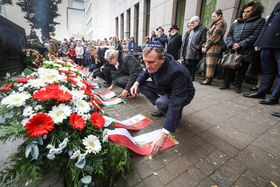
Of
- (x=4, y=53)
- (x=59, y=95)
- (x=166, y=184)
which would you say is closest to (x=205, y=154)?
(x=166, y=184)

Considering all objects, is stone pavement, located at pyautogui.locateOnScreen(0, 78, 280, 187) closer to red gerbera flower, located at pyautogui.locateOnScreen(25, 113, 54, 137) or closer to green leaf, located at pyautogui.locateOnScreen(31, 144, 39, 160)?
green leaf, located at pyautogui.locateOnScreen(31, 144, 39, 160)

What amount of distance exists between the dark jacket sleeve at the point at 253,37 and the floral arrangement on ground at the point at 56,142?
3.57 metres

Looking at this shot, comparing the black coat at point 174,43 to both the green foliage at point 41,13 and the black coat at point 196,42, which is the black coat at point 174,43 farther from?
the green foliage at point 41,13

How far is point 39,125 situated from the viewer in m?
1.03

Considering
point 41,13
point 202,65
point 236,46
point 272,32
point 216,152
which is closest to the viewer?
point 216,152

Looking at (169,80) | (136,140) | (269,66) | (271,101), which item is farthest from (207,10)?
(136,140)

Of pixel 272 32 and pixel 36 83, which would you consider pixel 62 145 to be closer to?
pixel 36 83

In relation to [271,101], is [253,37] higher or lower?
higher

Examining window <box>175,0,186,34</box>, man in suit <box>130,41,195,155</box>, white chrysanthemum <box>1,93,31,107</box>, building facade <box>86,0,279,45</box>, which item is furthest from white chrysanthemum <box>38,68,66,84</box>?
window <box>175,0,186,34</box>

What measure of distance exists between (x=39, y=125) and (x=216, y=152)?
1731mm

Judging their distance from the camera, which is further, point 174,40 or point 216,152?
point 174,40

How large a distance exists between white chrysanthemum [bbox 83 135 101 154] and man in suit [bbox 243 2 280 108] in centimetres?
330

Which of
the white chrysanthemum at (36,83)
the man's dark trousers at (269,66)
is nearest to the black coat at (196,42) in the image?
the man's dark trousers at (269,66)

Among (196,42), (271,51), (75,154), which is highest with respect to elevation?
(196,42)
